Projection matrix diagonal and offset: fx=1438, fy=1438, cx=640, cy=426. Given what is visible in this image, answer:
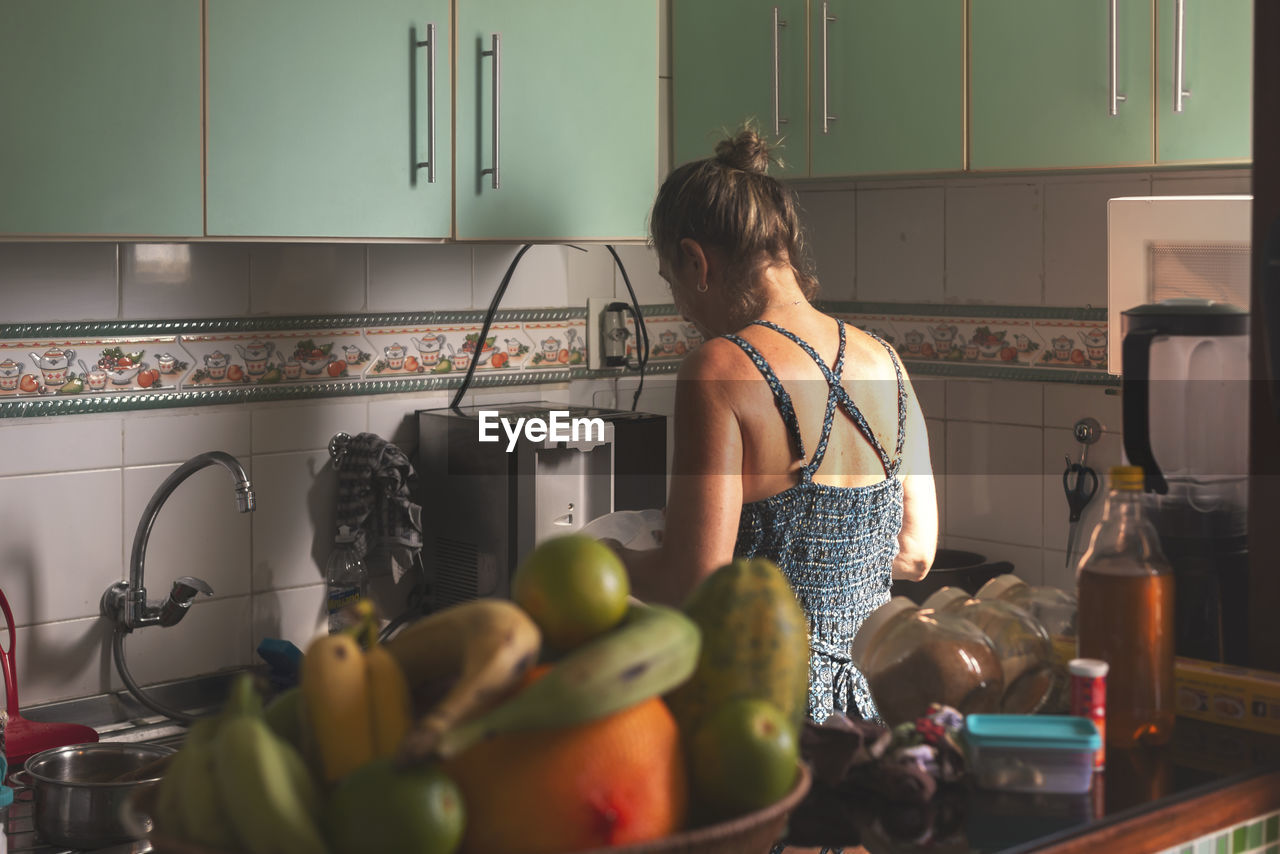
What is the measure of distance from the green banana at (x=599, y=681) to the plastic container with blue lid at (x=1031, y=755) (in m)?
0.41

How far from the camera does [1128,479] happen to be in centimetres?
117

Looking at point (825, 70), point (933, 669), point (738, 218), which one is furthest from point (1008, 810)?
point (825, 70)

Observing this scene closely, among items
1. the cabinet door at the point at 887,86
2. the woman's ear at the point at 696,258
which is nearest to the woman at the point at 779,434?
the woman's ear at the point at 696,258

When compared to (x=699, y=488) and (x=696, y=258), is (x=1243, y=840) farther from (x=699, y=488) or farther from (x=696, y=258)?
(x=696, y=258)

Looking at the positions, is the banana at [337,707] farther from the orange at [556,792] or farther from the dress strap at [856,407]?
the dress strap at [856,407]

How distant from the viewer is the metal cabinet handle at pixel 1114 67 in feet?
7.61

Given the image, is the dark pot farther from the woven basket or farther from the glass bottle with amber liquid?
the woven basket

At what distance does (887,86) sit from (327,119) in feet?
3.54

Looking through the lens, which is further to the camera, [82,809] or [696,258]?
[696,258]

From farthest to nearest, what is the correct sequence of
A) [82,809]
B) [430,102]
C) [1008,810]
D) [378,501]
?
[378,501]
[430,102]
[82,809]
[1008,810]

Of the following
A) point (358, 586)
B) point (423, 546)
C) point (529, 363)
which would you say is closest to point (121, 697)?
point (358, 586)

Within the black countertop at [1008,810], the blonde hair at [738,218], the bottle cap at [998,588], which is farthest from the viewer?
the blonde hair at [738,218]

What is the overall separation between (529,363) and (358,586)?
2.03 ft

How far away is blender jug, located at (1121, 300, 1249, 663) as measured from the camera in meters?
1.34
